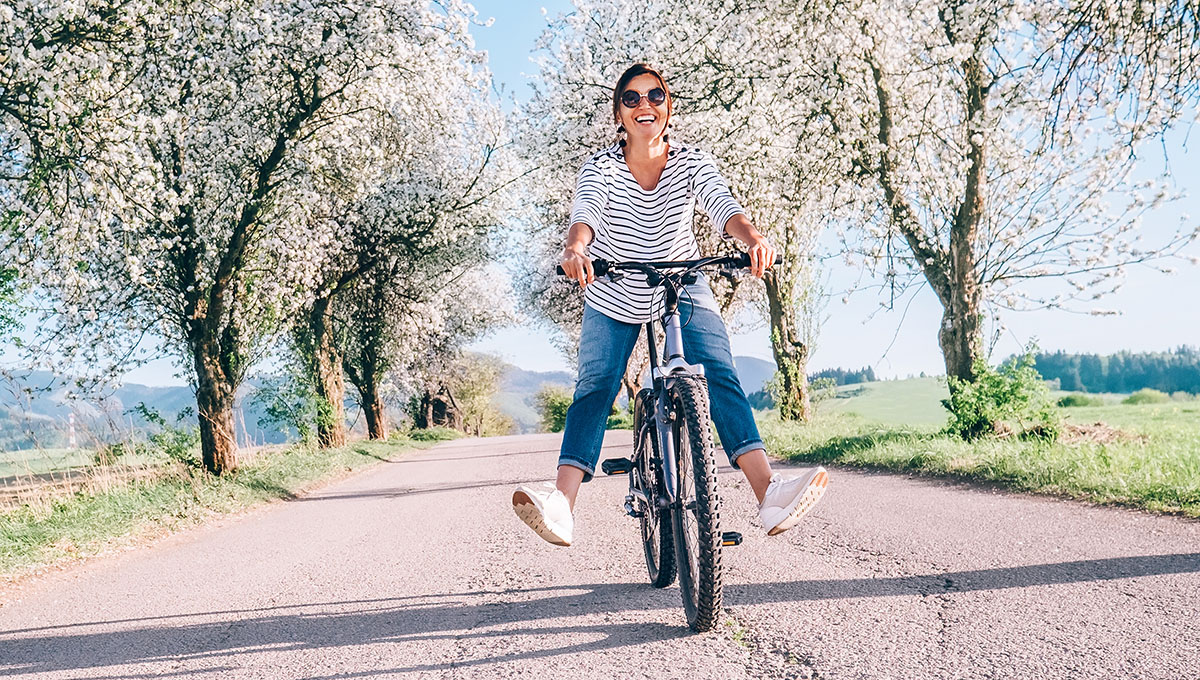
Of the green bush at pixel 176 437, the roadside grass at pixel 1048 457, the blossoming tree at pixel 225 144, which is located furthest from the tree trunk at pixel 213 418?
the roadside grass at pixel 1048 457

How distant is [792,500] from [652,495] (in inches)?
27.0

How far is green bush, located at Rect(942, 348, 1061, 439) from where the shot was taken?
1091 centimetres

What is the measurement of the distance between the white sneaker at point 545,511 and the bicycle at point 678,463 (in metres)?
0.27

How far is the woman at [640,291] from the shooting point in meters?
3.71

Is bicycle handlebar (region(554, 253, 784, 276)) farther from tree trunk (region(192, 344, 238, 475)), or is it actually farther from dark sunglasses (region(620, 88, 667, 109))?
tree trunk (region(192, 344, 238, 475))

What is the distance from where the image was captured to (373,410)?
28031 mm

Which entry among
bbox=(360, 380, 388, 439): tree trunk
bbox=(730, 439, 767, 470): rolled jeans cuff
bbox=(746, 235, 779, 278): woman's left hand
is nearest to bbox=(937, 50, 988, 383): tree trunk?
bbox=(730, 439, 767, 470): rolled jeans cuff

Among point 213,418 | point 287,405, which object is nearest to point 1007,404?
point 213,418

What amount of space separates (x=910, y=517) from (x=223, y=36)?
438 inches

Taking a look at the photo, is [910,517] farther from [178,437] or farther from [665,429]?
[178,437]

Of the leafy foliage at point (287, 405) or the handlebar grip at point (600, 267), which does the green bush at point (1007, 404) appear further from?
the leafy foliage at point (287, 405)

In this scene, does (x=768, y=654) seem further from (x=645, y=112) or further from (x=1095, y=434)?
(x=1095, y=434)

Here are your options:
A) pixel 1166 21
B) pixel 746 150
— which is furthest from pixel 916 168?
pixel 1166 21

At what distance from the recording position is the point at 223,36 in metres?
12.0
